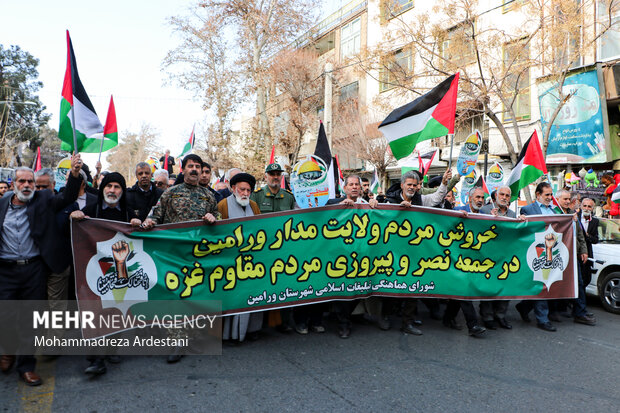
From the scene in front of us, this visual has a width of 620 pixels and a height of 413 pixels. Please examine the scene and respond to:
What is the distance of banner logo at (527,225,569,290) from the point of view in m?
5.77

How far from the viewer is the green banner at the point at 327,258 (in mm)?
4340

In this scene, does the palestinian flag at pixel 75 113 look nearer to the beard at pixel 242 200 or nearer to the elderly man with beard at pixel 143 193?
the elderly man with beard at pixel 143 193

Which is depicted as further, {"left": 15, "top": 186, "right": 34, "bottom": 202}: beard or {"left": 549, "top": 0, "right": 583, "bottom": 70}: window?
{"left": 549, "top": 0, "right": 583, "bottom": 70}: window

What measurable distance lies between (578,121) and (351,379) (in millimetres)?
13989

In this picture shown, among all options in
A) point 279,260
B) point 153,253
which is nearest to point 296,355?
point 279,260

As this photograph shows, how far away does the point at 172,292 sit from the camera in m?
4.48

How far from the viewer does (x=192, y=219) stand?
15.2 feet

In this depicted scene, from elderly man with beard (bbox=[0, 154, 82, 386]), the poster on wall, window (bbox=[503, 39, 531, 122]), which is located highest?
window (bbox=[503, 39, 531, 122])

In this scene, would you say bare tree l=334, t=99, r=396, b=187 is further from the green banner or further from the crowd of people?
the green banner

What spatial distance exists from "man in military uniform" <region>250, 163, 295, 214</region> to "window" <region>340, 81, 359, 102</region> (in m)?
20.3

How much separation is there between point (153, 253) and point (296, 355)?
177 centimetres

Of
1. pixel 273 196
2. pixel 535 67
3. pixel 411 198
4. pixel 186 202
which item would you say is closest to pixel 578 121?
pixel 535 67

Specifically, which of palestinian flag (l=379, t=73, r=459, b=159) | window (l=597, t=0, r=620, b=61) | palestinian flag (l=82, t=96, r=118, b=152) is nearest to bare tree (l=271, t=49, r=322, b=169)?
window (l=597, t=0, r=620, b=61)

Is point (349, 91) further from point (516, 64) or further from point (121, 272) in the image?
point (121, 272)
